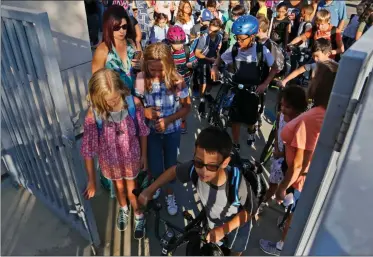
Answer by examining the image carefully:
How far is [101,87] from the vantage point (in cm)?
209

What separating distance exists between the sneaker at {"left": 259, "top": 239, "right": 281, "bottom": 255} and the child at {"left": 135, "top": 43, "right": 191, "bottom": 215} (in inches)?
43.7

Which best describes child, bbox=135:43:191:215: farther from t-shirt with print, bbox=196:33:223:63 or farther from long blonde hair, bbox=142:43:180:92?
t-shirt with print, bbox=196:33:223:63

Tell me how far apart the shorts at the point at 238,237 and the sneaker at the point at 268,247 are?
67 centimetres

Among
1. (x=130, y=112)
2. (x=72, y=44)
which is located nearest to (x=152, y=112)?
(x=130, y=112)

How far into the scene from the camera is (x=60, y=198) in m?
2.69

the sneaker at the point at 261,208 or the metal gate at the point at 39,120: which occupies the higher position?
the metal gate at the point at 39,120

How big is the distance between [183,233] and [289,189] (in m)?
0.92

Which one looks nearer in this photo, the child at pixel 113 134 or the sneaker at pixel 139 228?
the child at pixel 113 134

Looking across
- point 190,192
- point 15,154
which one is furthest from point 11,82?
point 190,192

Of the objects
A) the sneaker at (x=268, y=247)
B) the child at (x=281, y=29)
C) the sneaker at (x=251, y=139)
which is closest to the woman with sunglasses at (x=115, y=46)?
the sneaker at (x=251, y=139)

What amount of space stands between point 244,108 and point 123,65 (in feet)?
4.68

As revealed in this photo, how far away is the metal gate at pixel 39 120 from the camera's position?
181 cm

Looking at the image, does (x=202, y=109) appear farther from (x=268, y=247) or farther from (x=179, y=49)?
(x=268, y=247)

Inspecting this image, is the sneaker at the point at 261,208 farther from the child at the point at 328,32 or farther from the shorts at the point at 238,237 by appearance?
the child at the point at 328,32
